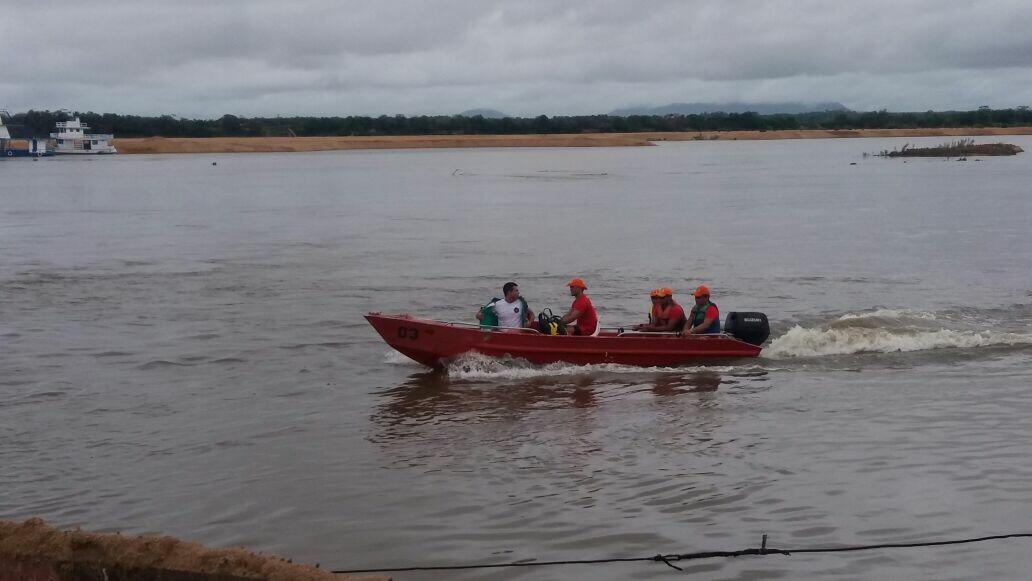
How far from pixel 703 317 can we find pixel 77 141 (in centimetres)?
12552

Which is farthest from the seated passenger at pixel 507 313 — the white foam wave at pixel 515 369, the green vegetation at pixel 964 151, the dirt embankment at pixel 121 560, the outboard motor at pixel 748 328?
the green vegetation at pixel 964 151

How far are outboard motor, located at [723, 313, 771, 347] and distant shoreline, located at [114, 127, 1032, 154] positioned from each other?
126300mm

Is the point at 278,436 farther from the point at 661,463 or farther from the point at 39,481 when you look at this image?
the point at 661,463

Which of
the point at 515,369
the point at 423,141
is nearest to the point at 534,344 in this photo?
the point at 515,369

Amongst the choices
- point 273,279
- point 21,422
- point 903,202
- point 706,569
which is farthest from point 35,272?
point 903,202

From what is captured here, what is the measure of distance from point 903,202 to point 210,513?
47405 millimetres

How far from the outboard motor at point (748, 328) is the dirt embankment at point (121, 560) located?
1300 cm

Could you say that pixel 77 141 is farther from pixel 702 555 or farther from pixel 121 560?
pixel 121 560

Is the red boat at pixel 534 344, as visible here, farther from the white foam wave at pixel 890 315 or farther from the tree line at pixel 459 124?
the tree line at pixel 459 124

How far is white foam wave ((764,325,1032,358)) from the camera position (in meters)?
19.6

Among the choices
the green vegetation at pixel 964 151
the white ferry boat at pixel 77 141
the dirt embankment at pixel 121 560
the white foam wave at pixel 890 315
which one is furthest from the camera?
the white ferry boat at pixel 77 141

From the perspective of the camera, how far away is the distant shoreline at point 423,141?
142250mm

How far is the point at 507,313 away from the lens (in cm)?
1808

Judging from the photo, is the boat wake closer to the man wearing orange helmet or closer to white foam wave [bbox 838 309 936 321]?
white foam wave [bbox 838 309 936 321]
